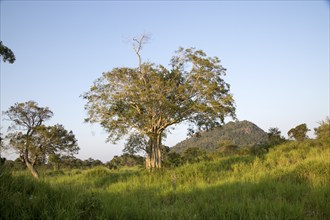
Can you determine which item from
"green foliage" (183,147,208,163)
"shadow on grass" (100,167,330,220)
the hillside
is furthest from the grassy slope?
the hillside

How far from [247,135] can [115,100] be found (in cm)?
12574

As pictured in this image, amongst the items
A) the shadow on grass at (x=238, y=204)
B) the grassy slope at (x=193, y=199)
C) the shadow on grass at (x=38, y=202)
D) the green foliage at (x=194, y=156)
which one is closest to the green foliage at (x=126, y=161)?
the green foliage at (x=194, y=156)

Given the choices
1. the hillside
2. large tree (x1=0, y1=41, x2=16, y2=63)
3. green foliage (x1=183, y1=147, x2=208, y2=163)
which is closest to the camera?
large tree (x1=0, y1=41, x2=16, y2=63)

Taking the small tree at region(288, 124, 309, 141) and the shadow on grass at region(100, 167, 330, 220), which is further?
the small tree at region(288, 124, 309, 141)

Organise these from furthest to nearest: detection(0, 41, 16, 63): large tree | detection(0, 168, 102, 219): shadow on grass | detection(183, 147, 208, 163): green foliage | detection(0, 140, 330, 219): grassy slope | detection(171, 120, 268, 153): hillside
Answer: detection(171, 120, 268, 153): hillside, detection(183, 147, 208, 163): green foliage, detection(0, 41, 16, 63): large tree, detection(0, 140, 330, 219): grassy slope, detection(0, 168, 102, 219): shadow on grass

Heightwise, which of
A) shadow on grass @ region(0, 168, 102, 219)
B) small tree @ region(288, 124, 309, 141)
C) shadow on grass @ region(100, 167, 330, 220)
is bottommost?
shadow on grass @ region(100, 167, 330, 220)

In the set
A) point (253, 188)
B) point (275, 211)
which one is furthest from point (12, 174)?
point (253, 188)

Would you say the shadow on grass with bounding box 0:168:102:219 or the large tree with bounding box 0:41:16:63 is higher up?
the large tree with bounding box 0:41:16:63

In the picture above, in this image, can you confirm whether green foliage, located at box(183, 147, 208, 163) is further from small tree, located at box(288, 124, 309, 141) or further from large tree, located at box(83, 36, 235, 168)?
small tree, located at box(288, 124, 309, 141)

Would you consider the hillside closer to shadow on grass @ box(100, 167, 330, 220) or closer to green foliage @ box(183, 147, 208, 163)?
green foliage @ box(183, 147, 208, 163)

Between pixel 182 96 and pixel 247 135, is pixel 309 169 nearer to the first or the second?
pixel 182 96

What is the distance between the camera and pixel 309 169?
10.6 m

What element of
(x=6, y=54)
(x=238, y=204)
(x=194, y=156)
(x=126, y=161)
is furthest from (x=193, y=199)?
(x=126, y=161)

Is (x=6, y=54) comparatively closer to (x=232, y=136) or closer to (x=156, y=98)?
(x=156, y=98)
